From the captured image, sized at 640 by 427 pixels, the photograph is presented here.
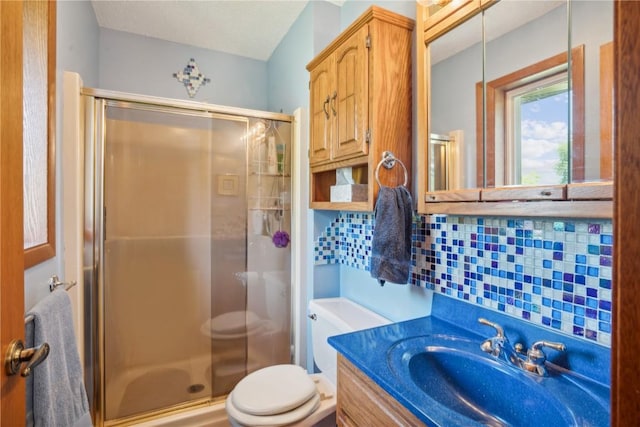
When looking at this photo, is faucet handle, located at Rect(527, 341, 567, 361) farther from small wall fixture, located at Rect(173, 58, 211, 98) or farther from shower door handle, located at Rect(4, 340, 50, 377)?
small wall fixture, located at Rect(173, 58, 211, 98)

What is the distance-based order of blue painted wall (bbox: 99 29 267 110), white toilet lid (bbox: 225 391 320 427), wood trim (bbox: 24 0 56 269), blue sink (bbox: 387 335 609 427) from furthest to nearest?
blue painted wall (bbox: 99 29 267 110) → white toilet lid (bbox: 225 391 320 427) → wood trim (bbox: 24 0 56 269) → blue sink (bbox: 387 335 609 427)

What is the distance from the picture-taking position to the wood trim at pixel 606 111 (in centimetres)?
65

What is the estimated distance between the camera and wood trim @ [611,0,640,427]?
0.31 m

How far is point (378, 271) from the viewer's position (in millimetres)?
1188

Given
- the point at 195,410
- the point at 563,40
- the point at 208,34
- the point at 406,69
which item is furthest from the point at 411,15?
the point at 195,410

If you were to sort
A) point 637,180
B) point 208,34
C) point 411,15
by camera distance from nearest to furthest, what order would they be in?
1. point 637,180
2. point 411,15
3. point 208,34

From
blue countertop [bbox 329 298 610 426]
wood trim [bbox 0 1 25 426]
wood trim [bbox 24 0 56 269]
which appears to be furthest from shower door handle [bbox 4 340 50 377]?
blue countertop [bbox 329 298 610 426]

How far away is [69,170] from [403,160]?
61.6 inches

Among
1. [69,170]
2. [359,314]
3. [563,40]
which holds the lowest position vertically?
[359,314]

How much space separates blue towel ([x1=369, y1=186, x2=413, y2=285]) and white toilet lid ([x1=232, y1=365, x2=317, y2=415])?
646mm

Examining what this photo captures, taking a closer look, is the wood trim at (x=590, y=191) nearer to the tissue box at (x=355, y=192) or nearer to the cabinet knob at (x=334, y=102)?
the tissue box at (x=355, y=192)

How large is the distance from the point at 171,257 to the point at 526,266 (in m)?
1.79

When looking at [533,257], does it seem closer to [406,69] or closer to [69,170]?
[406,69]

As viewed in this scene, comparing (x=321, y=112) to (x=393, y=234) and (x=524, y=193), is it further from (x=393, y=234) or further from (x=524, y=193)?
(x=524, y=193)
